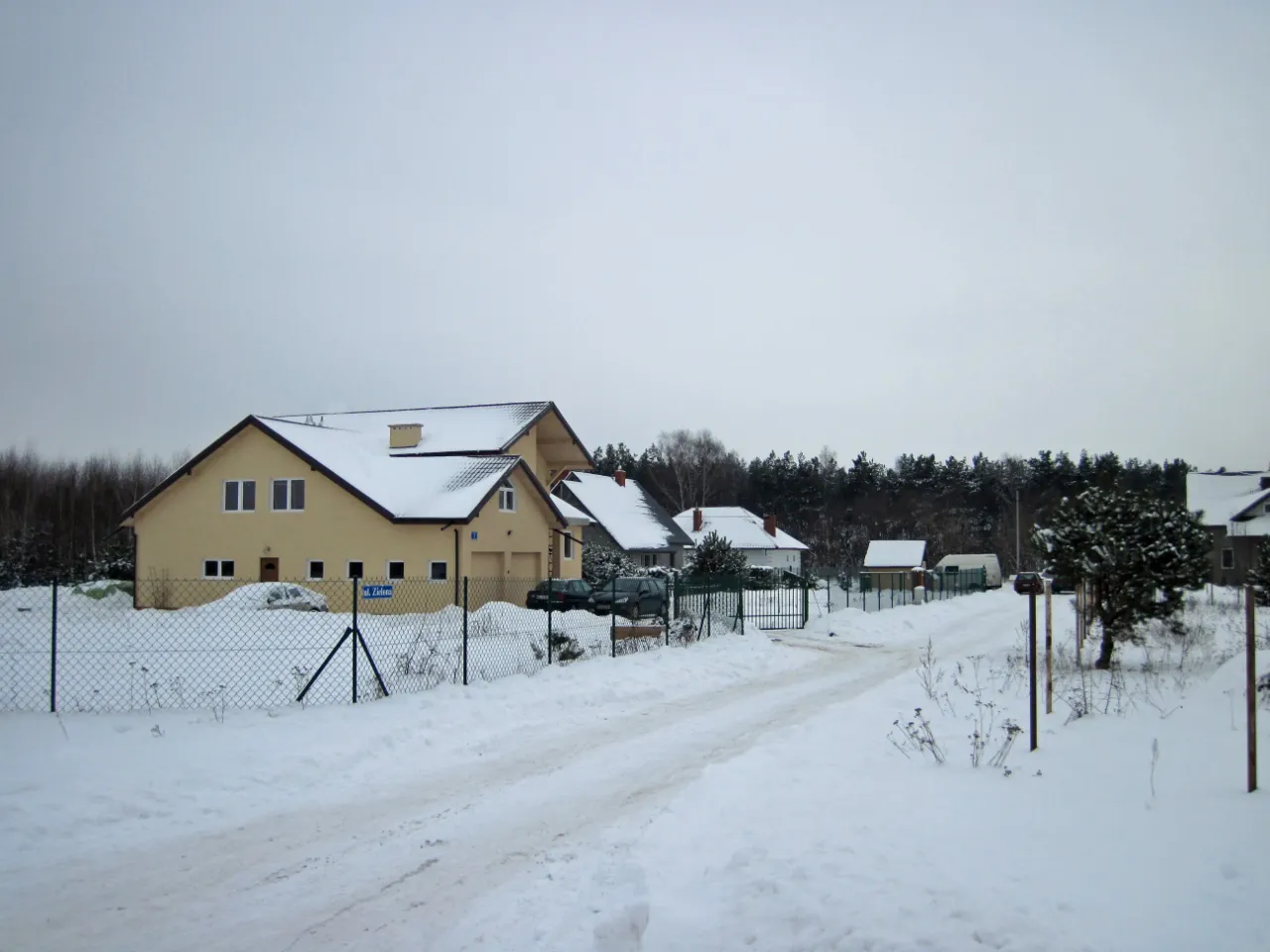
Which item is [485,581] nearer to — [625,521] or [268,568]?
[268,568]

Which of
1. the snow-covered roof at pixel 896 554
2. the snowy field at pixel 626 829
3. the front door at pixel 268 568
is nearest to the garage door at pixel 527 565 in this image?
Answer: the front door at pixel 268 568

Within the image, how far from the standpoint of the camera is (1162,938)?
487 cm

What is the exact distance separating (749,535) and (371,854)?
199ft

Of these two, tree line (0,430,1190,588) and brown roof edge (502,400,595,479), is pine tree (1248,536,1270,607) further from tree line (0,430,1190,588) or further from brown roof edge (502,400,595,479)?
tree line (0,430,1190,588)

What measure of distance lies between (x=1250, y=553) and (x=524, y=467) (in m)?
41.4

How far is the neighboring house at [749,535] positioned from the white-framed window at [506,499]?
30799 mm

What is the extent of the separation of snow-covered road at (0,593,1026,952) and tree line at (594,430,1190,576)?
83689mm

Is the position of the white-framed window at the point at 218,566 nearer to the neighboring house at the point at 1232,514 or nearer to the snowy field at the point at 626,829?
the snowy field at the point at 626,829

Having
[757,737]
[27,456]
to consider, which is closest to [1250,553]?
[757,737]

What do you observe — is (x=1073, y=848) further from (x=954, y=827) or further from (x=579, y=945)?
(x=579, y=945)

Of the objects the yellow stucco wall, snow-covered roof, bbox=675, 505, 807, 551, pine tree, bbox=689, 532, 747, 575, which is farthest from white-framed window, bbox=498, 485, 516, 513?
snow-covered roof, bbox=675, 505, 807, 551

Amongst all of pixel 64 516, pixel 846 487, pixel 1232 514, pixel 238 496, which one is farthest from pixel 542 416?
pixel 846 487

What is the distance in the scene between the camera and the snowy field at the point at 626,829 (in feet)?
18.2

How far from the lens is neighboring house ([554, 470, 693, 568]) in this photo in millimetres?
52125
